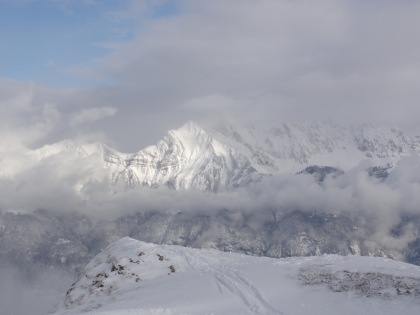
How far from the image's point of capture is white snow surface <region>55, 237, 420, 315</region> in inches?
2323

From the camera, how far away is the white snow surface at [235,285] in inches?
2323

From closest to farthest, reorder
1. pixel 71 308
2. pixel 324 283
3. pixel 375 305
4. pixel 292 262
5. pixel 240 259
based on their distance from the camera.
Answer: pixel 375 305 < pixel 324 283 < pixel 71 308 < pixel 292 262 < pixel 240 259

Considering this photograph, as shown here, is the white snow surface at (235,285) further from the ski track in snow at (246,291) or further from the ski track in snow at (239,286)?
the ski track in snow at (239,286)

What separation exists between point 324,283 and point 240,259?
23638 mm

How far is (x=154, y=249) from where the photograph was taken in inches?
3514

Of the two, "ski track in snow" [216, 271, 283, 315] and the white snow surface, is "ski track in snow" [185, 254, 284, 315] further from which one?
the white snow surface

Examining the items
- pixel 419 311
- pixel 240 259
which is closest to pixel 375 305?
pixel 419 311

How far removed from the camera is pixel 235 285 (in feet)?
225

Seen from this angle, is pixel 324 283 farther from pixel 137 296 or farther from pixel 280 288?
pixel 137 296

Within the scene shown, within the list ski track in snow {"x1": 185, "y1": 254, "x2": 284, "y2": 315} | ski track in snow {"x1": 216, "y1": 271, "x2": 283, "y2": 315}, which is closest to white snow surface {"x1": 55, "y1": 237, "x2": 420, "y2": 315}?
ski track in snow {"x1": 216, "y1": 271, "x2": 283, "y2": 315}

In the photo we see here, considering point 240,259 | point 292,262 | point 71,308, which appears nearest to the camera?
point 71,308

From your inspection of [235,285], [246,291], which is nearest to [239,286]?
[235,285]

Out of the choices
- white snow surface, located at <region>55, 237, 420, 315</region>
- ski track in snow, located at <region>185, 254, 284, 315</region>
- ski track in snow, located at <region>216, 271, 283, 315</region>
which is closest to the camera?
white snow surface, located at <region>55, 237, 420, 315</region>

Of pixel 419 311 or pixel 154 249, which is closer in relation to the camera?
pixel 419 311
